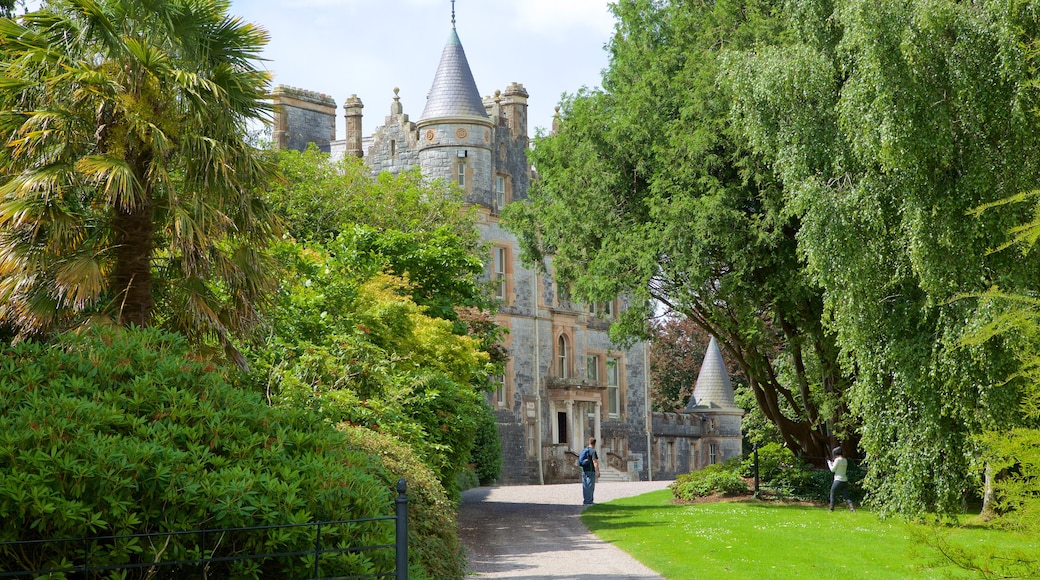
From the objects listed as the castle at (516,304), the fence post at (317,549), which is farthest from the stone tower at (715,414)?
the fence post at (317,549)

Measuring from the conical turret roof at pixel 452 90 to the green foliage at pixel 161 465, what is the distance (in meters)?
30.6

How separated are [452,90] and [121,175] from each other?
27346 mm

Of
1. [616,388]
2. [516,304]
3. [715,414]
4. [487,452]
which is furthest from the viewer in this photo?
[715,414]

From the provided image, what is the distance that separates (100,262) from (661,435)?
3618cm

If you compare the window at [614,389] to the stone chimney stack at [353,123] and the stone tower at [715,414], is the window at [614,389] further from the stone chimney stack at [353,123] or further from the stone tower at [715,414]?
the stone chimney stack at [353,123]

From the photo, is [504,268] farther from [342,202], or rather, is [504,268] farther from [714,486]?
[714,486]

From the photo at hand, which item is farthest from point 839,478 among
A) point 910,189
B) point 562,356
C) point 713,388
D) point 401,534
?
point 713,388

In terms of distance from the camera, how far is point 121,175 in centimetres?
1104

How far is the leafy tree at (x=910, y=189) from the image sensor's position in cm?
1628

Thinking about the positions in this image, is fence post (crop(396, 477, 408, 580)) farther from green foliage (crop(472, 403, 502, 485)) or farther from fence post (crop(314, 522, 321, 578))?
green foliage (crop(472, 403, 502, 485))

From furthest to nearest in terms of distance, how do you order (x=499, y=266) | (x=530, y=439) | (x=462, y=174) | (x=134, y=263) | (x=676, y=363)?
1. (x=676, y=363)
2. (x=499, y=266)
3. (x=530, y=439)
4. (x=462, y=174)
5. (x=134, y=263)

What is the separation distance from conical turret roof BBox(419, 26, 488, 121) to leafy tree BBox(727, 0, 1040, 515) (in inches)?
756

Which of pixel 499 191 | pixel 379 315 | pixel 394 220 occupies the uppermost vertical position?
pixel 499 191

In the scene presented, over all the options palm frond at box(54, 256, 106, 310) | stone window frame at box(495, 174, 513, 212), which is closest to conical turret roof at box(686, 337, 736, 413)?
stone window frame at box(495, 174, 513, 212)
